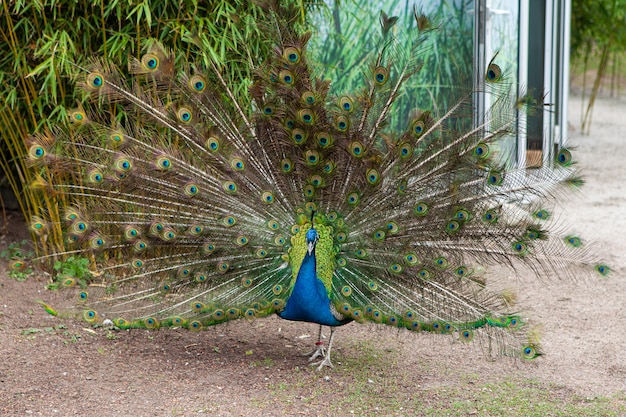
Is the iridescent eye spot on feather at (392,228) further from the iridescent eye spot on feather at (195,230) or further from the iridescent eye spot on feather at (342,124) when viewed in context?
the iridescent eye spot on feather at (195,230)

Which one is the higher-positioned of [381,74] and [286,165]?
[381,74]

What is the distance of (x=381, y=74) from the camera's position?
423 centimetres

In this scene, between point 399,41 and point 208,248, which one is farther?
point 399,41

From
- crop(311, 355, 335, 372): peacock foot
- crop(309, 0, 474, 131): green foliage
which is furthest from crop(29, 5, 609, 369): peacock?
crop(309, 0, 474, 131): green foliage

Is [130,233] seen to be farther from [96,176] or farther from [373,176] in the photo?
[373,176]

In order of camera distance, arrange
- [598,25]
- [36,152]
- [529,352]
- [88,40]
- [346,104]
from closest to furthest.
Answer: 1. [529,352]
2. [346,104]
3. [36,152]
4. [88,40]
5. [598,25]

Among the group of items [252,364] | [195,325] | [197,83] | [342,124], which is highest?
[197,83]

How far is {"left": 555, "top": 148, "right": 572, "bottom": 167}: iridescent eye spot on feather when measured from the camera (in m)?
4.22

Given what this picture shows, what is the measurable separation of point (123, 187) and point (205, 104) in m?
0.63

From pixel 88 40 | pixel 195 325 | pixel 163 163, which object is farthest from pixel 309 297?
pixel 88 40

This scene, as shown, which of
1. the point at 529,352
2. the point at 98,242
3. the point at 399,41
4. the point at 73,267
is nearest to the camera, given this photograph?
the point at 529,352

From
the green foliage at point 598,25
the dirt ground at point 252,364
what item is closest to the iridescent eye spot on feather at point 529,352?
the dirt ground at point 252,364

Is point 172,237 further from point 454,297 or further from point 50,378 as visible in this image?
Answer: point 454,297

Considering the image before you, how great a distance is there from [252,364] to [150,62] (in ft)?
5.78
